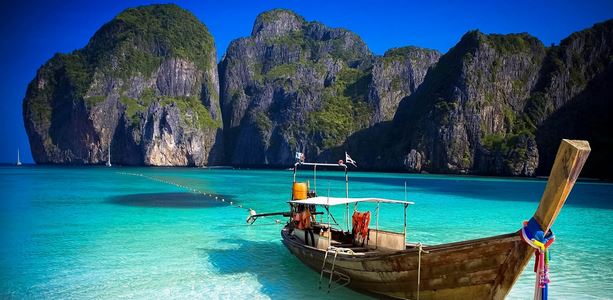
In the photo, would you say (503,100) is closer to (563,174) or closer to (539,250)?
(539,250)

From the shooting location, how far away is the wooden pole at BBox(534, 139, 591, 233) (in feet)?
23.0

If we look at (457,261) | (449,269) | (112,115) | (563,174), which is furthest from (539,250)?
(112,115)

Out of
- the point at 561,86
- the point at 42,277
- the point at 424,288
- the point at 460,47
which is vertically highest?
the point at 460,47

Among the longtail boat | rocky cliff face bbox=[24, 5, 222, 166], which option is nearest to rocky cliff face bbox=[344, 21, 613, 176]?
rocky cliff face bbox=[24, 5, 222, 166]

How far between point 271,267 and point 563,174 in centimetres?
1174

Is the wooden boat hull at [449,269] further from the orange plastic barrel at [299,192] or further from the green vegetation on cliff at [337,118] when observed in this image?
the green vegetation on cliff at [337,118]

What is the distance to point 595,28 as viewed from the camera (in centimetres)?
13962

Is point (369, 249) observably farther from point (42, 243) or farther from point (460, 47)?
point (460, 47)

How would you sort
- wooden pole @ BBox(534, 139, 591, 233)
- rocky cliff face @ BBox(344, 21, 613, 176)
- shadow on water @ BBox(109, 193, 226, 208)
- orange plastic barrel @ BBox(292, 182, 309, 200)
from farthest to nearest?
rocky cliff face @ BBox(344, 21, 613, 176) < shadow on water @ BBox(109, 193, 226, 208) < orange plastic barrel @ BBox(292, 182, 309, 200) < wooden pole @ BBox(534, 139, 591, 233)

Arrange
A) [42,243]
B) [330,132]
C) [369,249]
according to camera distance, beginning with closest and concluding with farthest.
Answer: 1. [369,249]
2. [42,243]
3. [330,132]

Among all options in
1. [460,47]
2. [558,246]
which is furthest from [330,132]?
[558,246]

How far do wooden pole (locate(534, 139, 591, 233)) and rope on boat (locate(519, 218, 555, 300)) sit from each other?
204mm

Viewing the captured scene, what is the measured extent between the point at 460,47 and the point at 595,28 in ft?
135

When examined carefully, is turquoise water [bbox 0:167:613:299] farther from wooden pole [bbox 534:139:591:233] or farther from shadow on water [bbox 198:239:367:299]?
wooden pole [bbox 534:139:591:233]
